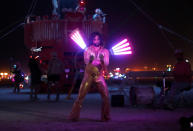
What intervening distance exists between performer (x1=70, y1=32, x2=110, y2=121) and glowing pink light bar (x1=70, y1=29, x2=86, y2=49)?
27.0 feet

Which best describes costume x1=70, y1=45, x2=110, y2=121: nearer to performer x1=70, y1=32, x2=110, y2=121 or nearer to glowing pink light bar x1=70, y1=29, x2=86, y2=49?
performer x1=70, y1=32, x2=110, y2=121

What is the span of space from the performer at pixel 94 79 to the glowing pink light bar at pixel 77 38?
27.0ft

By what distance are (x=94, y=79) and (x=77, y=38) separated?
8959mm

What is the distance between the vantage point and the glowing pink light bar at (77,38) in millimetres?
15688

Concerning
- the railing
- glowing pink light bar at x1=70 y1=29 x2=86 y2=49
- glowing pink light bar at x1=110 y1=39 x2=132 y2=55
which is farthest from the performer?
the railing

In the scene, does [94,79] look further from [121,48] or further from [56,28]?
[56,28]

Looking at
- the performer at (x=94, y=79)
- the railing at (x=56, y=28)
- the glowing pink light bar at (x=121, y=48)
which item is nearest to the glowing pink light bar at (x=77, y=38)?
the railing at (x=56, y=28)

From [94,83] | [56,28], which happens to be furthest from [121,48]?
[56,28]

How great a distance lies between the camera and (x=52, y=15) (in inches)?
729

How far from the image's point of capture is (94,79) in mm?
7172

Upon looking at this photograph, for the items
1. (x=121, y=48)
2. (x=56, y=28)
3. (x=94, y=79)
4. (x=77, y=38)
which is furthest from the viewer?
(x=56, y=28)

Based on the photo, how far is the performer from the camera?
715 cm

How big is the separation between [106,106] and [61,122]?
1.04 meters

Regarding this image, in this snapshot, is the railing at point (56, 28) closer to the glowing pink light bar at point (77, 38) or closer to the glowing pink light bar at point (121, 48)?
the glowing pink light bar at point (77, 38)
